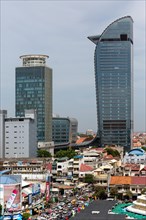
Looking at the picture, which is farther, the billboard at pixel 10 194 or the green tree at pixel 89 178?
the green tree at pixel 89 178

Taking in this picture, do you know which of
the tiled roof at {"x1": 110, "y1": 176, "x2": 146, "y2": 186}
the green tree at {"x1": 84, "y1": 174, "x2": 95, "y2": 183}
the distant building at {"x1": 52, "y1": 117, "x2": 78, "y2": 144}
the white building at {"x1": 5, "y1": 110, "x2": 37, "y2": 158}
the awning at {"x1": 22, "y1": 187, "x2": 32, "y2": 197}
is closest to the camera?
the awning at {"x1": 22, "y1": 187, "x2": 32, "y2": 197}

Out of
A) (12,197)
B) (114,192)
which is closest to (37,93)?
(114,192)

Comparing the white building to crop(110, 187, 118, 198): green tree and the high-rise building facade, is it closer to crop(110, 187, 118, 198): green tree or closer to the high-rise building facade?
the high-rise building facade

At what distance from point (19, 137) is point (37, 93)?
15.9 metres

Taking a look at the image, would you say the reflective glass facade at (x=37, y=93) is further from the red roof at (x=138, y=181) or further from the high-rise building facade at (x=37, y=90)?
the red roof at (x=138, y=181)

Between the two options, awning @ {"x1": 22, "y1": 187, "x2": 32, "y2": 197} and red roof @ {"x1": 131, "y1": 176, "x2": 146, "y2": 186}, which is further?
red roof @ {"x1": 131, "y1": 176, "x2": 146, "y2": 186}

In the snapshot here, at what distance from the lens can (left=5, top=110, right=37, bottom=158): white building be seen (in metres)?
65.6

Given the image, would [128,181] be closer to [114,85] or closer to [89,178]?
[89,178]

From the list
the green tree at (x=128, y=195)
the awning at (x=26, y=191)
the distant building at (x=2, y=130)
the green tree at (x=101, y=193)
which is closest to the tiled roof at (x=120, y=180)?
the green tree at (x=128, y=195)

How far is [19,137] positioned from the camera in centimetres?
6581

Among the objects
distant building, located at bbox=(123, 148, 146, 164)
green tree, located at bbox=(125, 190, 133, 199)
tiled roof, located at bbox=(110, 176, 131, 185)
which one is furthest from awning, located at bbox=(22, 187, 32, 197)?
distant building, located at bbox=(123, 148, 146, 164)

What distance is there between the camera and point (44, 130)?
8012 cm

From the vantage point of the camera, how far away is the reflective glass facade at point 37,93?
7956cm

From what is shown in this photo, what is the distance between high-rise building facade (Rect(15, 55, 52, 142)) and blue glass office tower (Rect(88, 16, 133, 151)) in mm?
10842
